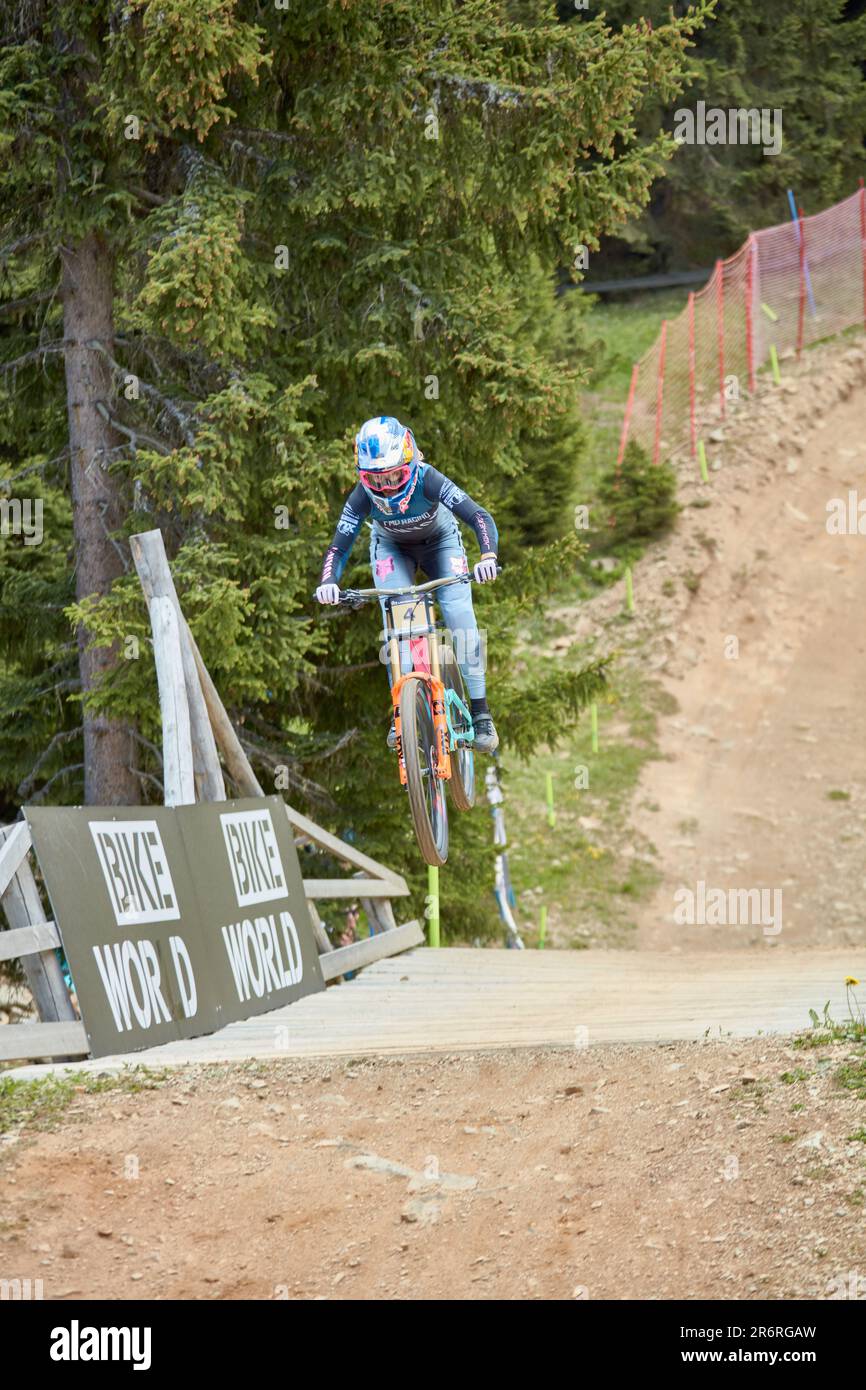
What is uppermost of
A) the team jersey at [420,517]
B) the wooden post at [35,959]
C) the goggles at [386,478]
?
the goggles at [386,478]

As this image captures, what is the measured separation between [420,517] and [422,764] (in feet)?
4.92

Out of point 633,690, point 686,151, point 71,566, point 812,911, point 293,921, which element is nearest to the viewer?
point 293,921

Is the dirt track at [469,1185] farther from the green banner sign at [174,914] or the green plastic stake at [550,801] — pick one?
the green plastic stake at [550,801]

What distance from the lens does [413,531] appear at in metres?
8.75

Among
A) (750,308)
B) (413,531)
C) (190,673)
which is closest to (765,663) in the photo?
(750,308)

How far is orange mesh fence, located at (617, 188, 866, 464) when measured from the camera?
1239 inches

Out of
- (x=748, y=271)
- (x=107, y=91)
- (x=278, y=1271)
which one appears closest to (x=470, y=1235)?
(x=278, y=1271)

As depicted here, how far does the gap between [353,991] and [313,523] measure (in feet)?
12.3

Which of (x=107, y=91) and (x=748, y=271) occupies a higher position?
(x=748, y=271)

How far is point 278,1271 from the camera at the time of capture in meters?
5.21

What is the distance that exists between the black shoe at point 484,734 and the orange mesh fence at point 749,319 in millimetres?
22806

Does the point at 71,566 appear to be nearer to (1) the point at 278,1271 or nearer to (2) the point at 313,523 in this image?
(2) the point at 313,523

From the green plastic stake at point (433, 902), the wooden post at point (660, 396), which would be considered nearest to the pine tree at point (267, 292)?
the green plastic stake at point (433, 902)

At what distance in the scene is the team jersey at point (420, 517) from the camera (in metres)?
8.51
